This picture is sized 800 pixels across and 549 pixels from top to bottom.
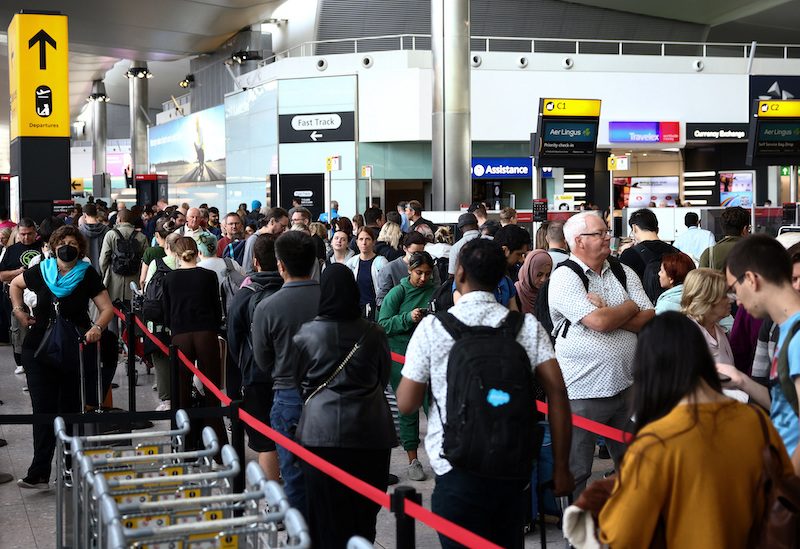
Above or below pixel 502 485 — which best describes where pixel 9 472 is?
below

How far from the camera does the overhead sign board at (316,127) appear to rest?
94.5 feet

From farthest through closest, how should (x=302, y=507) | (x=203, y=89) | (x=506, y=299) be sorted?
(x=203, y=89), (x=506, y=299), (x=302, y=507)

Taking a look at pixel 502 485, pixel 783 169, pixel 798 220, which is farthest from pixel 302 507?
pixel 783 169

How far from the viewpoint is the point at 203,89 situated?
42.0 m

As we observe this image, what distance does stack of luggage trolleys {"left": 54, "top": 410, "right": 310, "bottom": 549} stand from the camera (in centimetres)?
309

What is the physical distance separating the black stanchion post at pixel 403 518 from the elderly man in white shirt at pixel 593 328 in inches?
69.0

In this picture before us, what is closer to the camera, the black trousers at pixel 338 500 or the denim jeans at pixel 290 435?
the black trousers at pixel 338 500

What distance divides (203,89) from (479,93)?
17.8 m

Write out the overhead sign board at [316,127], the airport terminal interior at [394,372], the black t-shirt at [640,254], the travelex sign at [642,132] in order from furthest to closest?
the overhead sign board at [316,127] → the travelex sign at [642,132] → the black t-shirt at [640,254] → the airport terminal interior at [394,372]

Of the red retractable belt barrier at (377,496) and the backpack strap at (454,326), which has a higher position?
the backpack strap at (454,326)

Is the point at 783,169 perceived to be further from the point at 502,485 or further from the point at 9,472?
the point at 502,485

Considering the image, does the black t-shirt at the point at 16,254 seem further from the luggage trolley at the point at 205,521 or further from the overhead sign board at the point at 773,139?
the overhead sign board at the point at 773,139

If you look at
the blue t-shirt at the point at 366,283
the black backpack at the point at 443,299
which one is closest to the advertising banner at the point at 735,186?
the blue t-shirt at the point at 366,283

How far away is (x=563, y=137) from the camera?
14.9 metres
